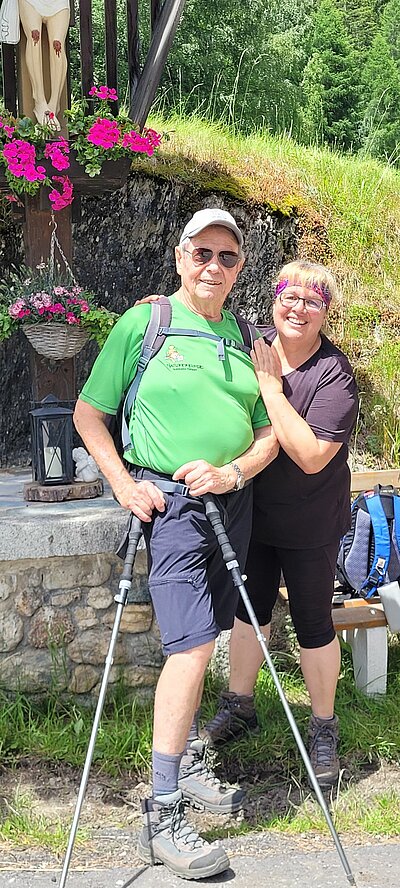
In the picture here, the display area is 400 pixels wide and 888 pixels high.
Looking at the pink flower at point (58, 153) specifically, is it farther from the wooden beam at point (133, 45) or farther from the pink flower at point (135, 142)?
the wooden beam at point (133, 45)

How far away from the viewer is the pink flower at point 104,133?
4.65 meters

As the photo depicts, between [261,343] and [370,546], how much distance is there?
4.60 feet

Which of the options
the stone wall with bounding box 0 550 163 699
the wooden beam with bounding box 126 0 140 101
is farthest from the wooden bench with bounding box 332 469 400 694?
the wooden beam with bounding box 126 0 140 101

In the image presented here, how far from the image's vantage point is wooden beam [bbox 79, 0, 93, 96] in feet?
15.9

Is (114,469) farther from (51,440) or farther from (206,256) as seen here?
(51,440)

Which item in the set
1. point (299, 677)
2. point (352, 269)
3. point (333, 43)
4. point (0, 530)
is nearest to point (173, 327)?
point (0, 530)

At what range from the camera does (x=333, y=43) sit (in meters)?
22.2

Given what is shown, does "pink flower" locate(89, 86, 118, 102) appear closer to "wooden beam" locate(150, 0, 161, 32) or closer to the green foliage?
"wooden beam" locate(150, 0, 161, 32)

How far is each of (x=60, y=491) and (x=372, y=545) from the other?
144 cm

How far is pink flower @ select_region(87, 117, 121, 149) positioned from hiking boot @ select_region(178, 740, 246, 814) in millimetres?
2849

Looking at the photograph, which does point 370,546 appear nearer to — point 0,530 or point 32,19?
point 0,530

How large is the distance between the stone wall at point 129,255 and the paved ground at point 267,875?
11.4 feet

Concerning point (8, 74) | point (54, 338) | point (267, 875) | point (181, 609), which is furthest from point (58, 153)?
point (267, 875)

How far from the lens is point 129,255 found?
261 inches
